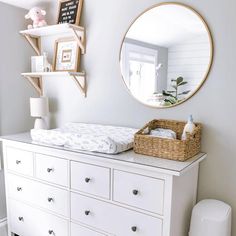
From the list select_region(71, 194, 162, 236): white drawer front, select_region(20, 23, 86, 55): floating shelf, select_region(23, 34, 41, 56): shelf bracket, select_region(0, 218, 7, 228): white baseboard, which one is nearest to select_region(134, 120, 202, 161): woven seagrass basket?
select_region(71, 194, 162, 236): white drawer front

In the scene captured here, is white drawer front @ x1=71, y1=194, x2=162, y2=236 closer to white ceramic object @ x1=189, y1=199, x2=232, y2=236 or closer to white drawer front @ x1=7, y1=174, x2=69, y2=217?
white drawer front @ x1=7, y1=174, x2=69, y2=217

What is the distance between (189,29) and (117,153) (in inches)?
37.9

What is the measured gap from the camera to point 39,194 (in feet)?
6.30

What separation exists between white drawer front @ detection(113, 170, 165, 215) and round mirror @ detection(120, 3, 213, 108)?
625 mm

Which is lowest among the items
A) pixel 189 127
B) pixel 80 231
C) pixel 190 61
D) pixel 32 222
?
pixel 32 222

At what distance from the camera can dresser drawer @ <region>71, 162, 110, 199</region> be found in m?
1.56

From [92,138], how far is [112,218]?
20.4 inches

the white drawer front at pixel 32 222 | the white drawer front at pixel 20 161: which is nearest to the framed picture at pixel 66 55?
the white drawer front at pixel 20 161

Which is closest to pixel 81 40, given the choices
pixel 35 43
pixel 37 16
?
pixel 37 16

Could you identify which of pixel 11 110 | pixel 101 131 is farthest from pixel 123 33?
pixel 11 110

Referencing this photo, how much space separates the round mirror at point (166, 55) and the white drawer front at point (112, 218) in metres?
0.79

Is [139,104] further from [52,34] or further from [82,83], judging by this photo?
[52,34]

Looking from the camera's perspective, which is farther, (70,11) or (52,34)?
(52,34)

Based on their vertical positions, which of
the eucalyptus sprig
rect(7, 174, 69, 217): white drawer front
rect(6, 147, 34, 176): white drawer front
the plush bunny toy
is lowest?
rect(7, 174, 69, 217): white drawer front
